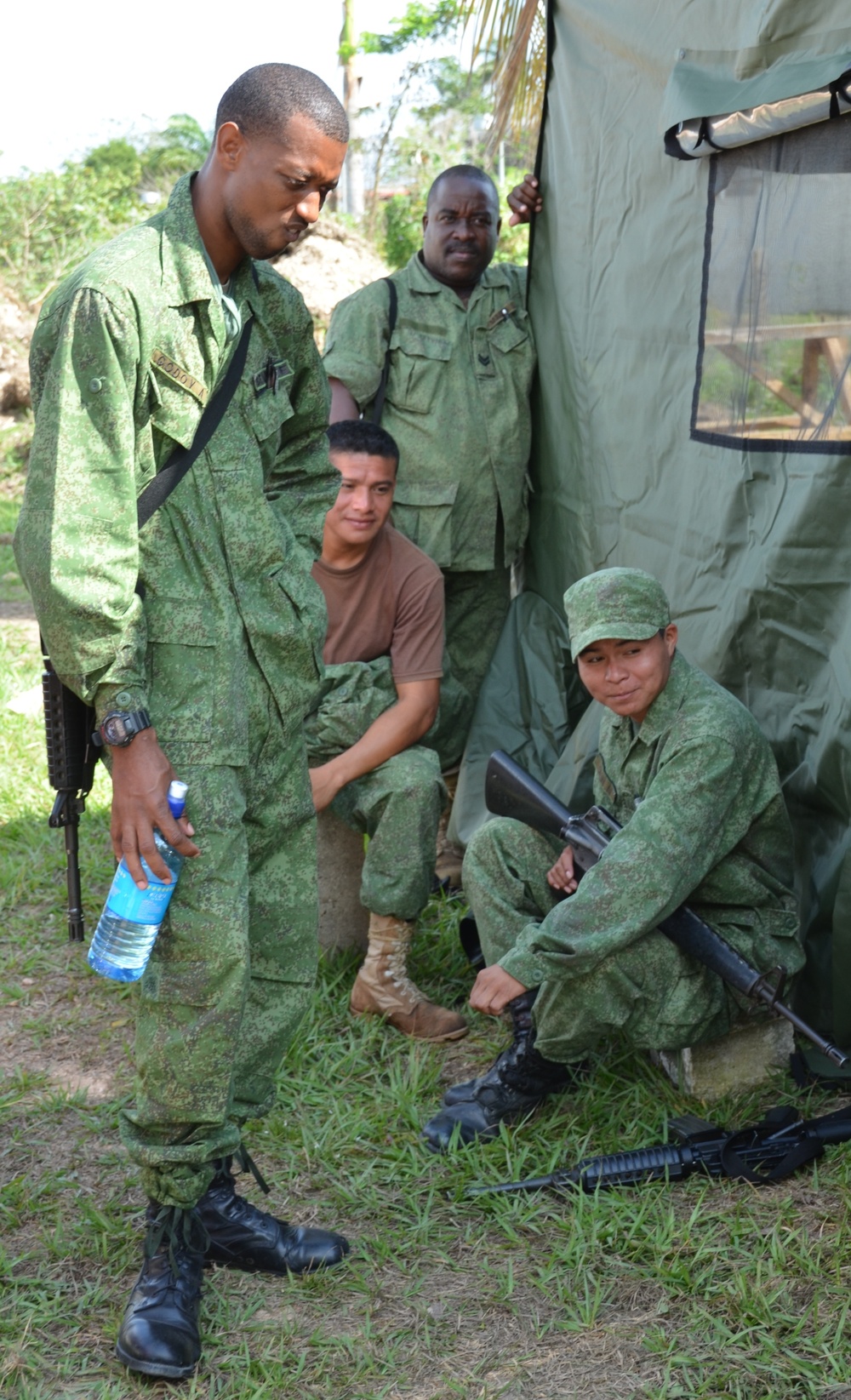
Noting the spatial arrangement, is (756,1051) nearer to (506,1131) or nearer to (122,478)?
(506,1131)

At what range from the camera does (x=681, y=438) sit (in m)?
3.60

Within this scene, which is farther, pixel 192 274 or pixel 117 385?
pixel 192 274

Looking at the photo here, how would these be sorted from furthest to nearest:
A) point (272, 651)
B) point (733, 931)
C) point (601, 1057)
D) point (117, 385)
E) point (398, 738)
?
1. point (398, 738)
2. point (601, 1057)
3. point (733, 931)
4. point (272, 651)
5. point (117, 385)

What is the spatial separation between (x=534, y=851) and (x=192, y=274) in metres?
1.61

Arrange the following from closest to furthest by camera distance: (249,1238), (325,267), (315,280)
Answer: (249,1238) < (315,280) < (325,267)

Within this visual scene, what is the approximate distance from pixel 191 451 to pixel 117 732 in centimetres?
45

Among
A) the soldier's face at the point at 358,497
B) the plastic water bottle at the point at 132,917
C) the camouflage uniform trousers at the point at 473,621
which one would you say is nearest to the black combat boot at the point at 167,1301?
the plastic water bottle at the point at 132,917

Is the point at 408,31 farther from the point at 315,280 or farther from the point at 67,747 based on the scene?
the point at 67,747

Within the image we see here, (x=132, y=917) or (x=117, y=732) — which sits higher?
(x=117, y=732)

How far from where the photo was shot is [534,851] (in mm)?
3182

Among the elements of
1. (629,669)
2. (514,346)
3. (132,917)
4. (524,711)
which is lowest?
(524,711)

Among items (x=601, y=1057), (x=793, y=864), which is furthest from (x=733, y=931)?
(x=601, y=1057)

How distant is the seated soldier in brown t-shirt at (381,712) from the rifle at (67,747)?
1327 mm

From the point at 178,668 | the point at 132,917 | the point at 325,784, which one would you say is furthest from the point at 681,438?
the point at 132,917
